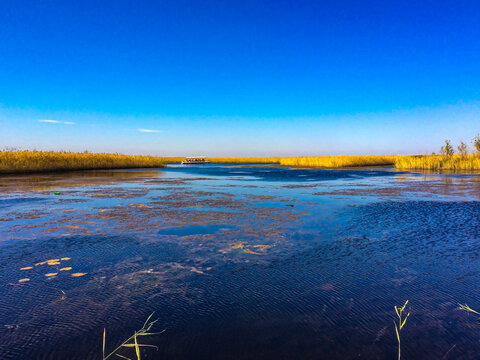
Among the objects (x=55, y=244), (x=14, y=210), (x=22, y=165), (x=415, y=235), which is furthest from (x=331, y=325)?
(x=22, y=165)

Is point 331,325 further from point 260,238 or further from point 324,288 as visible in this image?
point 260,238

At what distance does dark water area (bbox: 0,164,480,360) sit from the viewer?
2.86 metres

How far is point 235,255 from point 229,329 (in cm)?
227

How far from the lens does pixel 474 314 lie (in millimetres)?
3350

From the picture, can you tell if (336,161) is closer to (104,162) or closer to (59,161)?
(104,162)

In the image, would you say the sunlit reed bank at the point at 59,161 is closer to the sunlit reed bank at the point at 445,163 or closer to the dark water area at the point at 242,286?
the dark water area at the point at 242,286

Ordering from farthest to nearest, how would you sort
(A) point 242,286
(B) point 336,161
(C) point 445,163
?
(B) point 336,161 < (C) point 445,163 < (A) point 242,286

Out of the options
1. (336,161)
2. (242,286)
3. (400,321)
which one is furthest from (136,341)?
(336,161)

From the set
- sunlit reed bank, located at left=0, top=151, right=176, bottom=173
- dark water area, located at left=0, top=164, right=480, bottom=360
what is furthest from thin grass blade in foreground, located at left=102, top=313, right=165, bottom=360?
sunlit reed bank, located at left=0, top=151, right=176, bottom=173

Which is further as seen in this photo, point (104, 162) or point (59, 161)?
point (104, 162)

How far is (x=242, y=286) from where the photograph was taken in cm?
407

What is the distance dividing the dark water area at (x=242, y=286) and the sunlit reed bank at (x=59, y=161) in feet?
79.8

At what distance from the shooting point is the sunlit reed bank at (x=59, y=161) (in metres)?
27.8

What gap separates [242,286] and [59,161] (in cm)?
3410
